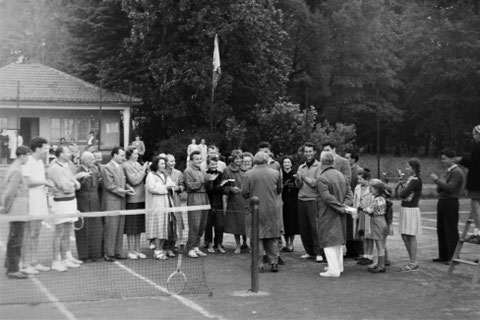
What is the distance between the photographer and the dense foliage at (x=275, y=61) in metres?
32.9

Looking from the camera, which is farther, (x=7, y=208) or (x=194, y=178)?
(x=194, y=178)

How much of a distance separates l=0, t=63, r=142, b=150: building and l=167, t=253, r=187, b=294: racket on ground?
2625 centimetres

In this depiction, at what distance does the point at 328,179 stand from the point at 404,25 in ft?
146

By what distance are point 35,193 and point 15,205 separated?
0.52 meters

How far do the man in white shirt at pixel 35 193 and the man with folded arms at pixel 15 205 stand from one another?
0.15m

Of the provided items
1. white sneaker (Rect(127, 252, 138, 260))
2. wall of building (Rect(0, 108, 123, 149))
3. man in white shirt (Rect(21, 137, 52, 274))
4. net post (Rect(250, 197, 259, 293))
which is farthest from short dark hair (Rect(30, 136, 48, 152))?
wall of building (Rect(0, 108, 123, 149))

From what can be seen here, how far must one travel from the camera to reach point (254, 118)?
35.4 m

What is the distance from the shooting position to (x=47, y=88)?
3719 cm

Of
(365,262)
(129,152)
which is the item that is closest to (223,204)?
(129,152)

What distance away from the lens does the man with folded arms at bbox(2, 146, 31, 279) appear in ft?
31.4

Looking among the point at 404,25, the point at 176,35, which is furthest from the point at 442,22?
→ the point at 176,35

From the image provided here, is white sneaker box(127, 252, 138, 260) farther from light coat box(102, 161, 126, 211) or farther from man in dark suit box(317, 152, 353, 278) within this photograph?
man in dark suit box(317, 152, 353, 278)

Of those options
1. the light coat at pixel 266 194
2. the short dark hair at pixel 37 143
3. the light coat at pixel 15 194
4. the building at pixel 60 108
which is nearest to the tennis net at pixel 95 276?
the light coat at pixel 15 194

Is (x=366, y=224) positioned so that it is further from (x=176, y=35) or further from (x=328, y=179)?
(x=176, y=35)
